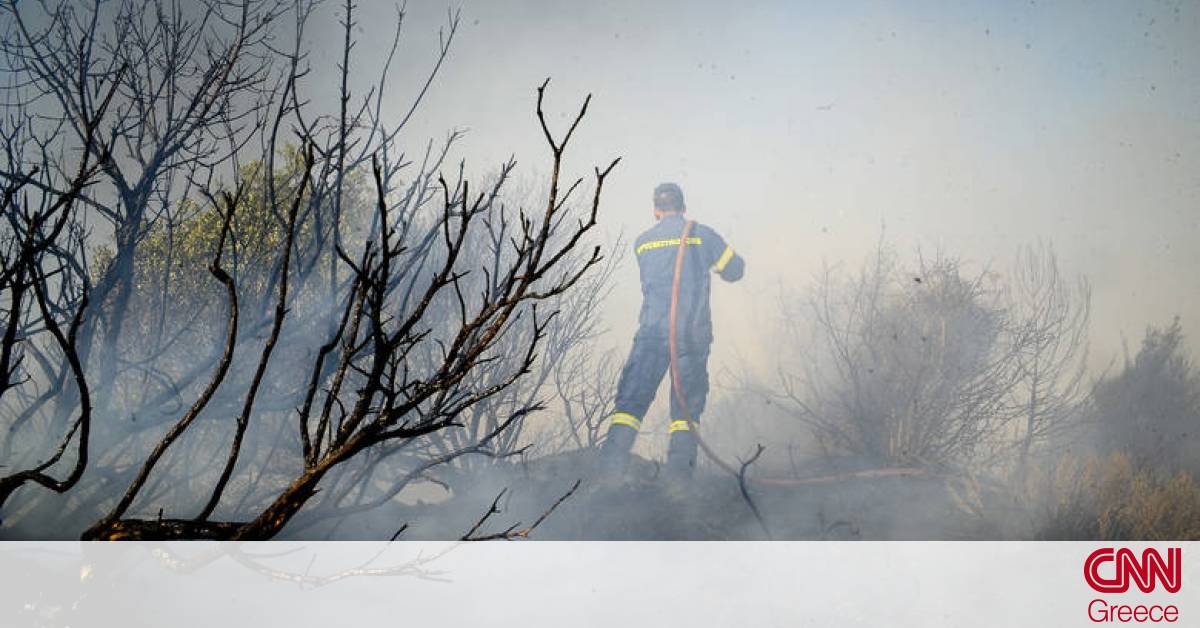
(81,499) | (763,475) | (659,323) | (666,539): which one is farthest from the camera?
(763,475)

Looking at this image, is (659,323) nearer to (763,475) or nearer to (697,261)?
(697,261)

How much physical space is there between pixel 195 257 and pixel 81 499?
2.45m

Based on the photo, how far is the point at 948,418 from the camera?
6332 mm

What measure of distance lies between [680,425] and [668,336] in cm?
63

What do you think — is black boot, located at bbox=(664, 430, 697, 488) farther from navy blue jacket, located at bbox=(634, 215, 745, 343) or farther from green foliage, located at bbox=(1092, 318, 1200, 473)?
green foliage, located at bbox=(1092, 318, 1200, 473)

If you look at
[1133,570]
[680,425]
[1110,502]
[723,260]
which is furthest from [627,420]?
[1110,502]

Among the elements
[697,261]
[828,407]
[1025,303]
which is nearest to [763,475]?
[828,407]

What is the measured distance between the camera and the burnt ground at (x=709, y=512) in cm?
567

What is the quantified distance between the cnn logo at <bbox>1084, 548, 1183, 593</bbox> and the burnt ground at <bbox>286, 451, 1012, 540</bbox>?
601mm

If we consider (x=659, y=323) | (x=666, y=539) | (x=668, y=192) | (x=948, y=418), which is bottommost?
(x=666, y=539)

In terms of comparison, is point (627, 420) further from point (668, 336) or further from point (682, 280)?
point (682, 280)

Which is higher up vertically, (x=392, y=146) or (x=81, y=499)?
(x=392, y=146)

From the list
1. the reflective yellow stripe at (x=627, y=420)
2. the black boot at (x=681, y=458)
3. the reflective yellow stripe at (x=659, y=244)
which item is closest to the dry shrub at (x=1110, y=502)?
the black boot at (x=681, y=458)

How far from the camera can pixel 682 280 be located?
615cm
